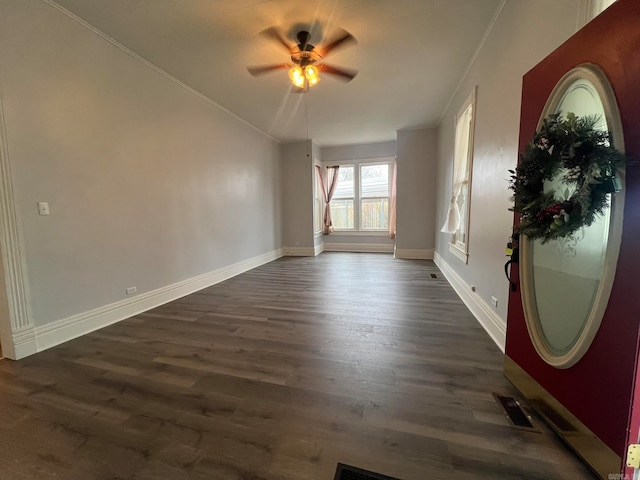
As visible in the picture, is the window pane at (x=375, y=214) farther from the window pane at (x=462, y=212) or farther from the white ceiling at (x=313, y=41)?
the window pane at (x=462, y=212)

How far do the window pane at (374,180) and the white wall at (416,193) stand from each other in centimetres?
102

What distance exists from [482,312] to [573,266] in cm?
143

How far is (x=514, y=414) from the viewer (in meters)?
1.41

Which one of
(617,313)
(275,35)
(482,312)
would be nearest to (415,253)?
(482,312)

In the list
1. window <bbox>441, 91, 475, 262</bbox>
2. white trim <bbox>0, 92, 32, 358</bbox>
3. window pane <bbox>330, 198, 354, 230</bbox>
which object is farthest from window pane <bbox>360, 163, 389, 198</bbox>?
white trim <bbox>0, 92, 32, 358</bbox>

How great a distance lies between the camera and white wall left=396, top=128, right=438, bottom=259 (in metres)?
5.85

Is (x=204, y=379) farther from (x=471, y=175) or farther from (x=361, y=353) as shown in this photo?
(x=471, y=175)

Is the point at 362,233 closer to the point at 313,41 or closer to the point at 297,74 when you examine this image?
the point at 297,74

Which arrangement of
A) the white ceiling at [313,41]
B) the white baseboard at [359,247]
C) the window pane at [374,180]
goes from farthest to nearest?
the white baseboard at [359,247], the window pane at [374,180], the white ceiling at [313,41]

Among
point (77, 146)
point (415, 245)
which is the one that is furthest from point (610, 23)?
point (415, 245)

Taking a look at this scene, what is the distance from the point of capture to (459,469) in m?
1.11

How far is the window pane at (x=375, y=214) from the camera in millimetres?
7199

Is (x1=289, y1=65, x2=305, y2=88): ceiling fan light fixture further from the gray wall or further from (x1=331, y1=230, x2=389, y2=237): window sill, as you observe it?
(x1=331, y1=230, x2=389, y2=237): window sill

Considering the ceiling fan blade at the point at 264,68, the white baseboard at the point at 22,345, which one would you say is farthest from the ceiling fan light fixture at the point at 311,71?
the white baseboard at the point at 22,345
